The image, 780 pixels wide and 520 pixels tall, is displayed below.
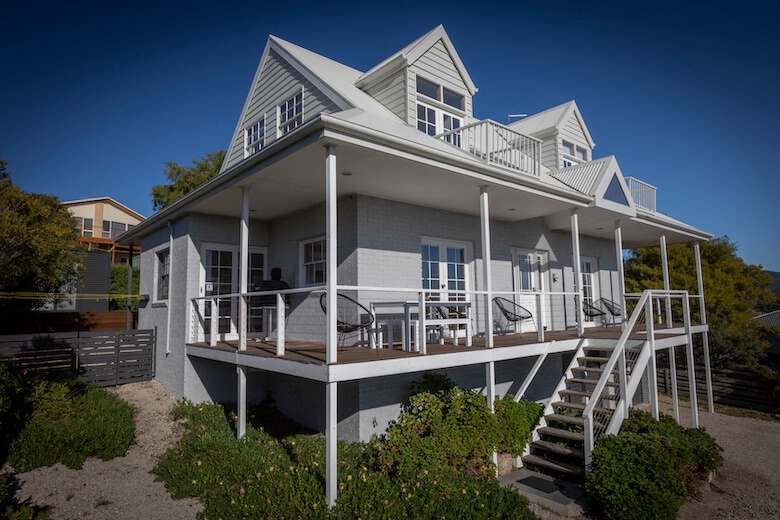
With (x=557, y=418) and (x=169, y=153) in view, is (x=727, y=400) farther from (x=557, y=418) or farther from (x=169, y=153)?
(x=169, y=153)

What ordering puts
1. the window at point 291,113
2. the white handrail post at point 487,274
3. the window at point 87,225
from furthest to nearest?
1. the window at point 87,225
2. the window at point 291,113
3. the white handrail post at point 487,274

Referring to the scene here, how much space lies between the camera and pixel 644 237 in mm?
14961

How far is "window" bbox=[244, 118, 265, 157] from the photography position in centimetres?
1253

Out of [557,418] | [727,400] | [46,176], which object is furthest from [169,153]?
→ [727,400]

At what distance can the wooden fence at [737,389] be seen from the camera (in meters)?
13.8

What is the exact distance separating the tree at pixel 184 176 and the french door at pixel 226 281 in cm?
1505

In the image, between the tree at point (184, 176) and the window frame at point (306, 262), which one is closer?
the window frame at point (306, 262)

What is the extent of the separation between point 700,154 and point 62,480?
2199 cm

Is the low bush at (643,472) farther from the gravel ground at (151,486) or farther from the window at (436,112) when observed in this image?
the window at (436,112)

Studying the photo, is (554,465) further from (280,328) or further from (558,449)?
(280,328)

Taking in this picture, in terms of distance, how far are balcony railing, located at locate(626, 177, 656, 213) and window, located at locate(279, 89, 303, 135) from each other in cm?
990

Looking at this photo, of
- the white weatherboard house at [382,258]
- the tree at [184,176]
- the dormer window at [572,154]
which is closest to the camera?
the white weatherboard house at [382,258]

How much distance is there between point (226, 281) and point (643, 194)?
1223 cm

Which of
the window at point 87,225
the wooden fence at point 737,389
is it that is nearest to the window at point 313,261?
the wooden fence at point 737,389
